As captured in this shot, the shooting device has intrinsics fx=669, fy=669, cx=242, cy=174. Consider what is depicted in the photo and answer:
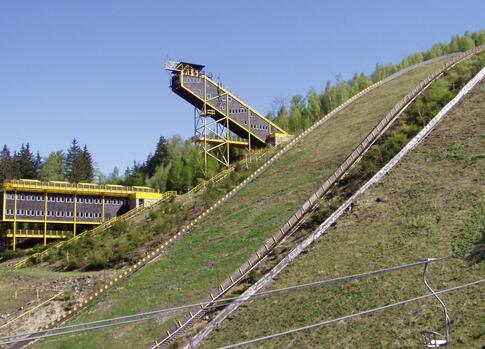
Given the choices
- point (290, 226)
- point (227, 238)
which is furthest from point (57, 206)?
point (290, 226)

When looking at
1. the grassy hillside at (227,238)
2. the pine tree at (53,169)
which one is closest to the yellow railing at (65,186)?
the grassy hillside at (227,238)

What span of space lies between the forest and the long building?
24.4 feet

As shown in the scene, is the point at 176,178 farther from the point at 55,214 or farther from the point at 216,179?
the point at 55,214

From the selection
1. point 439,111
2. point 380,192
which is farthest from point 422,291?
point 439,111

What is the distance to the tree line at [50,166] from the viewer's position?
3152 inches

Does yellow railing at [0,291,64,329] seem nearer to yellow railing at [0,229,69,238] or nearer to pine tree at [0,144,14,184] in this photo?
yellow railing at [0,229,69,238]

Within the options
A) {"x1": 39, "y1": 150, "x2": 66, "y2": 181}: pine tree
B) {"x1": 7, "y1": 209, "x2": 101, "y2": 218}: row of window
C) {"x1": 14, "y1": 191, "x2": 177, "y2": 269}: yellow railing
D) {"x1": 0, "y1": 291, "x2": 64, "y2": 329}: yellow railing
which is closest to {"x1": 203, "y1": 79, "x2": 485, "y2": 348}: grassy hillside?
{"x1": 0, "y1": 291, "x2": 64, "y2": 329}: yellow railing

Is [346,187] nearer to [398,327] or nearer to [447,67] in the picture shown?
[398,327]

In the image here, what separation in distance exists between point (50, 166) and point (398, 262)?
7628 centimetres

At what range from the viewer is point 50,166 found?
92.2 meters

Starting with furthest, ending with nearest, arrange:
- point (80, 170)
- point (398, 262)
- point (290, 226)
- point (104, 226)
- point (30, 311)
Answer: point (80, 170), point (104, 226), point (30, 311), point (290, 226), point (398, 262)

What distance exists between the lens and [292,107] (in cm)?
9088

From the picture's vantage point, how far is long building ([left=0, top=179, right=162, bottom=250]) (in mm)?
53031

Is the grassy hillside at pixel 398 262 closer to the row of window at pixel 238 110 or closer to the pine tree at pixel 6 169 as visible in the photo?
the row of window at pixel 238 110
